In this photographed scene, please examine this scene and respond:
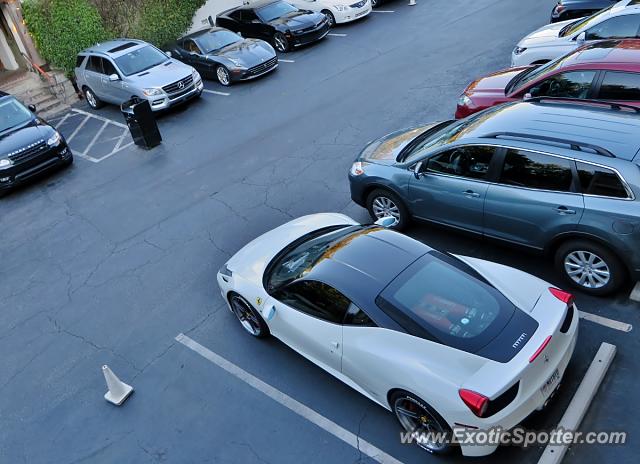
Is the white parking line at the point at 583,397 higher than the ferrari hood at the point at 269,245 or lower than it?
lower

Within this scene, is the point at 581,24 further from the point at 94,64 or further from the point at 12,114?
the point at 12,114

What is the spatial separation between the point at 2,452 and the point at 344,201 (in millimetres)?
5826

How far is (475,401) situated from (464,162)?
11.3ft

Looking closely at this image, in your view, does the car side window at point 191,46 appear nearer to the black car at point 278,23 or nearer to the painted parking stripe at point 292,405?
the black car at point 278,23

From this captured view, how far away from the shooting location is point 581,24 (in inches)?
429

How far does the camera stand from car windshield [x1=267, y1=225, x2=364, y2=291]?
19.8 feet

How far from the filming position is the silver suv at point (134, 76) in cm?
1400

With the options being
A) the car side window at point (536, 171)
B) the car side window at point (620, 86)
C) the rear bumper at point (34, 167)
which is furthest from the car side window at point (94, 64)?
the car side window at point (620, 86)

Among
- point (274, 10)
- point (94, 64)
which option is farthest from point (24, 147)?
point (274, 10)

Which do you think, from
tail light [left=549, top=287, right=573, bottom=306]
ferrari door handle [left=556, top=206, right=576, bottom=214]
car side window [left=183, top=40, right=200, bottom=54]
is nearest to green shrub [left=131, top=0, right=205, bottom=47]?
car side window [left=183, top=40, right=200, bottom=54]

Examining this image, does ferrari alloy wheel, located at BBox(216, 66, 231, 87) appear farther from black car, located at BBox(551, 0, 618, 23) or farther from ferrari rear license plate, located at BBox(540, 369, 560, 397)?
ferrari rear license plate, located at BBox(540, 369, 560, 397)

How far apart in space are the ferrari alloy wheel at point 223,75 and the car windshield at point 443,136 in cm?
892

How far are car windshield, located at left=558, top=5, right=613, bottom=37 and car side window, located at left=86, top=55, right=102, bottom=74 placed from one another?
37.8 feet

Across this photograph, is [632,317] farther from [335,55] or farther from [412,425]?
[335,55]
